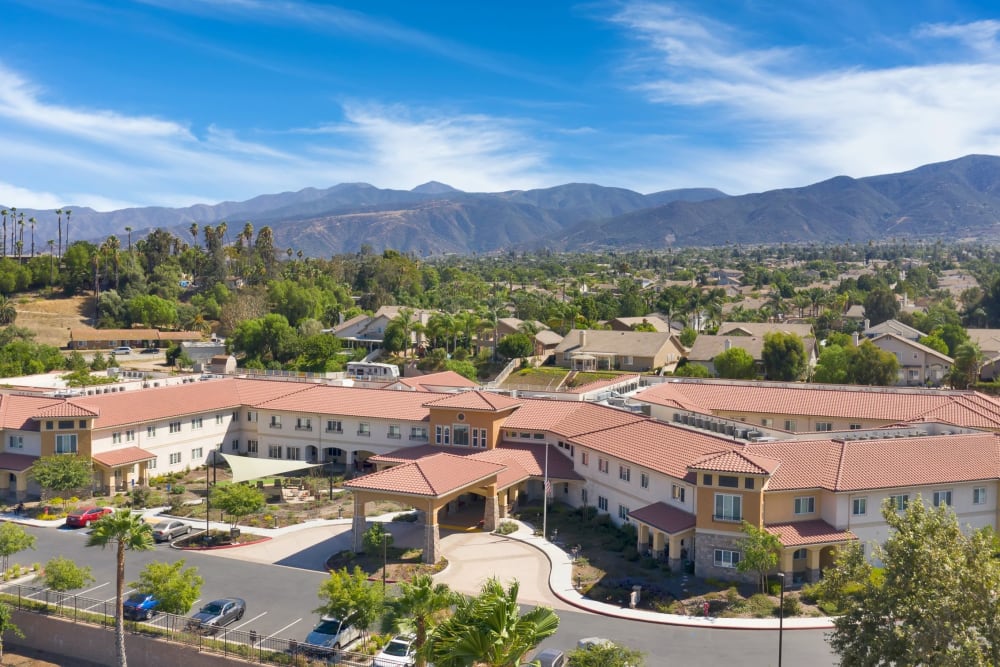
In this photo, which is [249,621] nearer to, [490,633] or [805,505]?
[490,633]

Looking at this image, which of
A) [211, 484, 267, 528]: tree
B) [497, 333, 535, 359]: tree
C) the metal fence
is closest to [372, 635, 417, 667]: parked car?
the metal fence

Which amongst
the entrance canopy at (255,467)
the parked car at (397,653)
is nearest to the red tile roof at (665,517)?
the parked car at (397,653)

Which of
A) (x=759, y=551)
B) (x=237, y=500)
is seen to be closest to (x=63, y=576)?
(x=237, y=500)

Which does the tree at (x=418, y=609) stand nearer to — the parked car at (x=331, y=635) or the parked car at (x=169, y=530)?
the parked car at (x=331, y=635)

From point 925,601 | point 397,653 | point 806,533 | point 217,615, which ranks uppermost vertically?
point 925,601

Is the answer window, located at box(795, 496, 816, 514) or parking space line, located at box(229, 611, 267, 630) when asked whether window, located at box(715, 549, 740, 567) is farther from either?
parking space line, located at box(229, 611, 267, 630)

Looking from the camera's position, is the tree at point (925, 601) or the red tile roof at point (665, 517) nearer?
the tree at point (925, 601)

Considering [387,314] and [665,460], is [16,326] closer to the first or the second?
[387,314]
